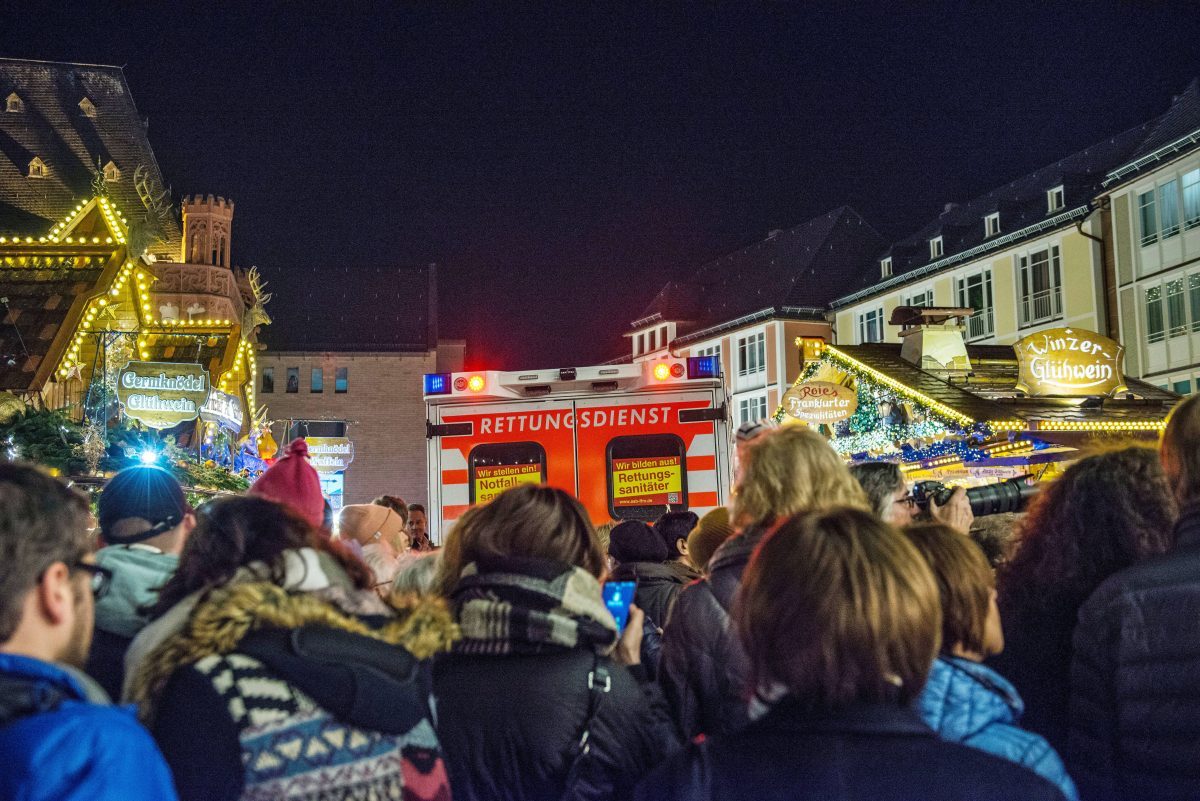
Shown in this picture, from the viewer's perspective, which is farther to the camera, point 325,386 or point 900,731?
point 325,386

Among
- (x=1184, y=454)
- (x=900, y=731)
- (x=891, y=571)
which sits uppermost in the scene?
(x=1184, y=454)

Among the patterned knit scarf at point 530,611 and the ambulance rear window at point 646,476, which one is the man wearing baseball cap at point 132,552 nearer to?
the patterned knit scarf at point 530,611

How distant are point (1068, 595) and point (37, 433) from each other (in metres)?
11.3

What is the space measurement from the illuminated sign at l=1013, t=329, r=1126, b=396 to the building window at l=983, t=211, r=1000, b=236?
2749 centimetres

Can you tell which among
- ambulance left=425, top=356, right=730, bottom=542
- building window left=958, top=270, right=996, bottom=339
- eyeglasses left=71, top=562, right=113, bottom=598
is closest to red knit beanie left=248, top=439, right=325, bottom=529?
eyeglasses left=71, top=562, right=113, bottom=598

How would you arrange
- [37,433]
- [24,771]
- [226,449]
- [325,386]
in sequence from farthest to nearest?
[325,386] < [226,449] < [37,433] < [24,771]

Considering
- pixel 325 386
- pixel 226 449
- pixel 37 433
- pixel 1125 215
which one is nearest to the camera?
pixel 37 433

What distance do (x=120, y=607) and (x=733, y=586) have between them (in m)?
1.77

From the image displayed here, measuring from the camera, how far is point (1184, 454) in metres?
3.02

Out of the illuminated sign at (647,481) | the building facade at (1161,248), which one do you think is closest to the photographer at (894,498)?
the illuminated sign at (647,481)

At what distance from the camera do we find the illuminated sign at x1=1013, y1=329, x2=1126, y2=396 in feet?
39.5

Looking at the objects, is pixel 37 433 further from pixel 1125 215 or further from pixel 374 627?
pixel 1125 215

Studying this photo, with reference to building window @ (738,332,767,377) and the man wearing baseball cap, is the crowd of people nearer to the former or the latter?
the man wearing baseball cap

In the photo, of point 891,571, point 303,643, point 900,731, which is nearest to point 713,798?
point 900,731
